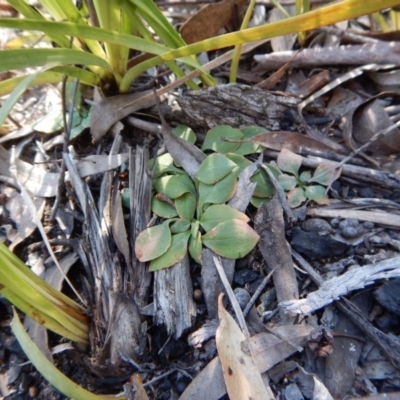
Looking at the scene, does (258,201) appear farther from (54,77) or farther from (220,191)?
(54,77)

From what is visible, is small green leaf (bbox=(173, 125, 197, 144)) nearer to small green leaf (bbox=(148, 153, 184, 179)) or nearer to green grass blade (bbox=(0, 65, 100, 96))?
small green leaf (bbox=(148, 153, 184, 179))

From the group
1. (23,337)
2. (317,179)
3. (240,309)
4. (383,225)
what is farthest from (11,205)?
(383,225)

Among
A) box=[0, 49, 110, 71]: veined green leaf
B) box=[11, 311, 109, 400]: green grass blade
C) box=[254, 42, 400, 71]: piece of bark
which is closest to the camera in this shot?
box=[11, 311, 109, 400]: green grass blade

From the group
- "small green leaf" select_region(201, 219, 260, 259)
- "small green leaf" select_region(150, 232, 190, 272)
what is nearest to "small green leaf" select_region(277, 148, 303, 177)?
"small green leaf" select_region(201, 219, 260, 259)

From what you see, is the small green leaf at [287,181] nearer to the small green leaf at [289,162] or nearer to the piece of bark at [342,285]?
the small green leaf at [289,162]

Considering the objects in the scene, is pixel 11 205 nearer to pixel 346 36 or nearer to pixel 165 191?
pixel 165 191

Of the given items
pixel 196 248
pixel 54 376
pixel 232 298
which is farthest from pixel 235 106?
pixel 54 376
